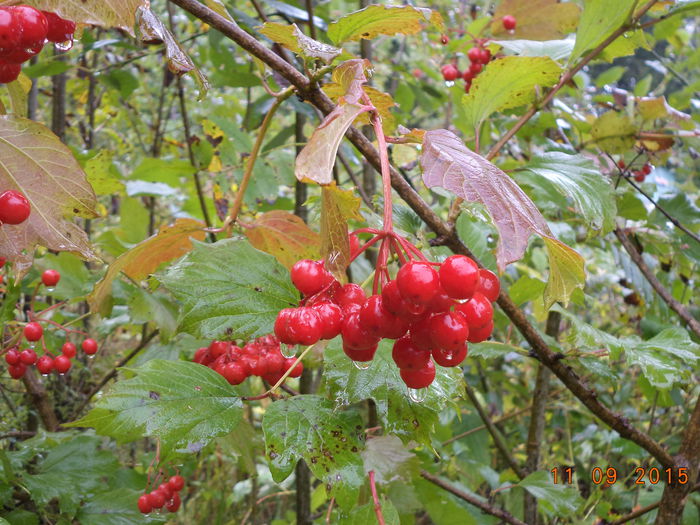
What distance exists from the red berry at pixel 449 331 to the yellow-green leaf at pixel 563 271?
13 cm

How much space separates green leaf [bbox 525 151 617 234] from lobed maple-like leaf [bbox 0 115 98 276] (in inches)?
32.7

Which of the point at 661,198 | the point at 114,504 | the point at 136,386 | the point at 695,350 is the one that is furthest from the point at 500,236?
the point at 661,198

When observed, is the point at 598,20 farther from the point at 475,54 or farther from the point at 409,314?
the point at 409,314

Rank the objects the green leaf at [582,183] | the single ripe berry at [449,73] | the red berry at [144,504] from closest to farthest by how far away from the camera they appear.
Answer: the green leaf at [582,183], the red berry at [144,504], the single ripe berry at [449,73]

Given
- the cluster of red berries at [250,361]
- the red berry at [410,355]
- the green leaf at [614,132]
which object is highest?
the red berry at [410,355]

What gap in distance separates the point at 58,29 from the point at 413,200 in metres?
0.55

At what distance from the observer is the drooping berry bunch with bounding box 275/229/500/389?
21.8 inches

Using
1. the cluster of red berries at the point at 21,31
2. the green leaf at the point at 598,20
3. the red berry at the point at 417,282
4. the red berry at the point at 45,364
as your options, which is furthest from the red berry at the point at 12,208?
the green leaf at the point at 598,20

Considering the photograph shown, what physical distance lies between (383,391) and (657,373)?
0.64m

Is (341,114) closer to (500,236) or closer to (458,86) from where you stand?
(500,236)

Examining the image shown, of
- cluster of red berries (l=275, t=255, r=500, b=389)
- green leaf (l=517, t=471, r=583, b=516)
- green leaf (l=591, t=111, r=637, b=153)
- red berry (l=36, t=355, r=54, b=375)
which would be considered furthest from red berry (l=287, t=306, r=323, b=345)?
green leaf (l=591, t=111, r=637, b=153)

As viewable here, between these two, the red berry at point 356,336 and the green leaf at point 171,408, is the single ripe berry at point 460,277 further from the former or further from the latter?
the green leaf at point 171,408

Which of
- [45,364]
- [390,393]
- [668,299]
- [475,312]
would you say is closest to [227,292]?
[390,393]

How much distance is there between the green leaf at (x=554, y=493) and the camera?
1.32 meters
